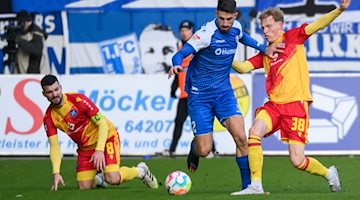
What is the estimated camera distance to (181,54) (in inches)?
433

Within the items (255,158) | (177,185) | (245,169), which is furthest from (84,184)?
(255,158)

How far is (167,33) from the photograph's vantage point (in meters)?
18.8

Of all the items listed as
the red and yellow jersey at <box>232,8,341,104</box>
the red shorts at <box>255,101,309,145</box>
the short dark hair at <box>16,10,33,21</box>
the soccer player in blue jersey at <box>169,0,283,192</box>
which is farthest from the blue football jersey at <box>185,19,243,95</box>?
the short dark hair at <box>16,10,33,21</box>

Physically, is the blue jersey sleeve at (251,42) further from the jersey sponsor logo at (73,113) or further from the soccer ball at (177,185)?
the jersey sponsor logo at (73,113)

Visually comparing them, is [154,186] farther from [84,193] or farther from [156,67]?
[156,67]

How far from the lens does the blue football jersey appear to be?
1131 centimetres

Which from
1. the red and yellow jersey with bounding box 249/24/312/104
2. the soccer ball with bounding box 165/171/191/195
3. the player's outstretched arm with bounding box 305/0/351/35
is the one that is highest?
the player's outstretched arm with bounding box 305/0/351/35

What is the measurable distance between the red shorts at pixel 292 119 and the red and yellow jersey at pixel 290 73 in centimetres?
7

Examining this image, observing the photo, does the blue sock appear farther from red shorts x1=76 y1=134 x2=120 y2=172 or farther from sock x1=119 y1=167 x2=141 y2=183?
red shorts x1=76 y1=134 x2=120 y2=172

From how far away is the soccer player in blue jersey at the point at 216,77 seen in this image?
36.9 feet

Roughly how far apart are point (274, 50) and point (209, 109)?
1.17 metres

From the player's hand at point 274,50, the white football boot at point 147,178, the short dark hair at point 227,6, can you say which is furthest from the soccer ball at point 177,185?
the short dark hair at point 227,6

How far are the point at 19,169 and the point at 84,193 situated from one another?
15.6 ft

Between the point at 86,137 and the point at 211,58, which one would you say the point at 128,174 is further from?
the point at 211,58
